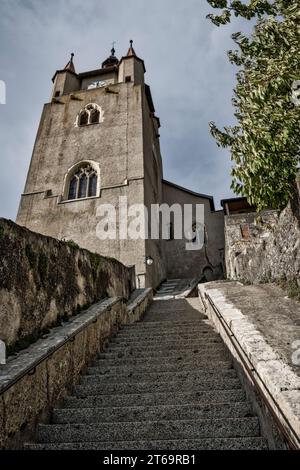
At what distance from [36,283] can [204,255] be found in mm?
15145

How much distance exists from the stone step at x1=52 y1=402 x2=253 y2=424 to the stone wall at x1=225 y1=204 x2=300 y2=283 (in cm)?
265

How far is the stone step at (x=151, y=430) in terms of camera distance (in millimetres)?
2664

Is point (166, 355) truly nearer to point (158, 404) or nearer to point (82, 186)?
point (158, 404)

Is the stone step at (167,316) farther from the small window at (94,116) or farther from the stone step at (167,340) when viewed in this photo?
the small window at (94,116)

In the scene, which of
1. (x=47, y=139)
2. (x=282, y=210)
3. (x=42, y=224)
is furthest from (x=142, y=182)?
(x=282, y=210)

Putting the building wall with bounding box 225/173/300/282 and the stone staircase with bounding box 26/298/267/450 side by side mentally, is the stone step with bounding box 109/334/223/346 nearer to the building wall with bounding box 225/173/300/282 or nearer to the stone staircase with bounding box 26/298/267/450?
the stone staircase with bounding box 26/298/267/450

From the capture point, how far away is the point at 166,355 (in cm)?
458

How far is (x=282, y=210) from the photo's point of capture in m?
5.55

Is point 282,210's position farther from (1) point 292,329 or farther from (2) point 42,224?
(2) point 42,224

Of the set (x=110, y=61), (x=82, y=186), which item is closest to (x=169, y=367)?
(x=82, y=186)

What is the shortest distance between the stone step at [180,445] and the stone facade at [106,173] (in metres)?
10.2

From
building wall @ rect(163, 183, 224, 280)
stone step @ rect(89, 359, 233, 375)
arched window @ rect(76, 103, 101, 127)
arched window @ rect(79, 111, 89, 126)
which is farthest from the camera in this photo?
arched window @ rect(79, 111, 89, 126)

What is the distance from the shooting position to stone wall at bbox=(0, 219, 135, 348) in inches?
136

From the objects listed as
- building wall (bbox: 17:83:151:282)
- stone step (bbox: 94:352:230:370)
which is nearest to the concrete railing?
stone step (bbox: 94:352:230:370)
